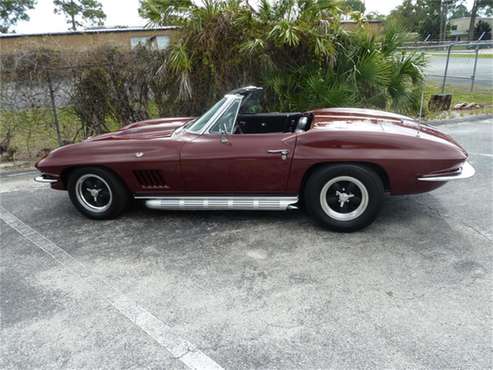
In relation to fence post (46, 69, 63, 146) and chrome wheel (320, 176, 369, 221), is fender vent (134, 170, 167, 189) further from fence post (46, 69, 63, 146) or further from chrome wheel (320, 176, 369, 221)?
fence post (46, 69, 63, 146)

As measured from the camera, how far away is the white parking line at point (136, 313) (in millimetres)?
2250

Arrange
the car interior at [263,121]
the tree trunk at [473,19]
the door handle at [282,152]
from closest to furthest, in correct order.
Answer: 1. the door handle at [282,152]
2. the car interior at [263,121]
3. the tree trunk at [473,19]

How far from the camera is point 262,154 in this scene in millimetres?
3623

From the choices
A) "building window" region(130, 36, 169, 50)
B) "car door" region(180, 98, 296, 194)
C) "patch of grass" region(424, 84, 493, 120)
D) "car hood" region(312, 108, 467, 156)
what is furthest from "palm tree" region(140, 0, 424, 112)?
"car door" region(180, 98, 296, 194)

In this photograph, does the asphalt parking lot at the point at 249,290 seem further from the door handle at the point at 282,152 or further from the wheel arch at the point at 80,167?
the door handle at the point at 282,152

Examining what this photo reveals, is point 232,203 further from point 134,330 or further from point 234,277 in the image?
point 134,330

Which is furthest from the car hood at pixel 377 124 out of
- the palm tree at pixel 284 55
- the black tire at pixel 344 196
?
the palm tree at pixel 284 55

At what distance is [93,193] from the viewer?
13.5ft

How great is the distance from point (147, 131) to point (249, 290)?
7.89ft

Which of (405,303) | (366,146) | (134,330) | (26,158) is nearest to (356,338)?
(405,303)

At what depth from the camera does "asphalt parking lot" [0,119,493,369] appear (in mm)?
2281

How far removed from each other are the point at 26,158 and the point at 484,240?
693 centimetres

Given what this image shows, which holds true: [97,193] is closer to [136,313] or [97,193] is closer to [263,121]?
[136,313]

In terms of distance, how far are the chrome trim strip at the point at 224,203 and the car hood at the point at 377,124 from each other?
0.84 metres
